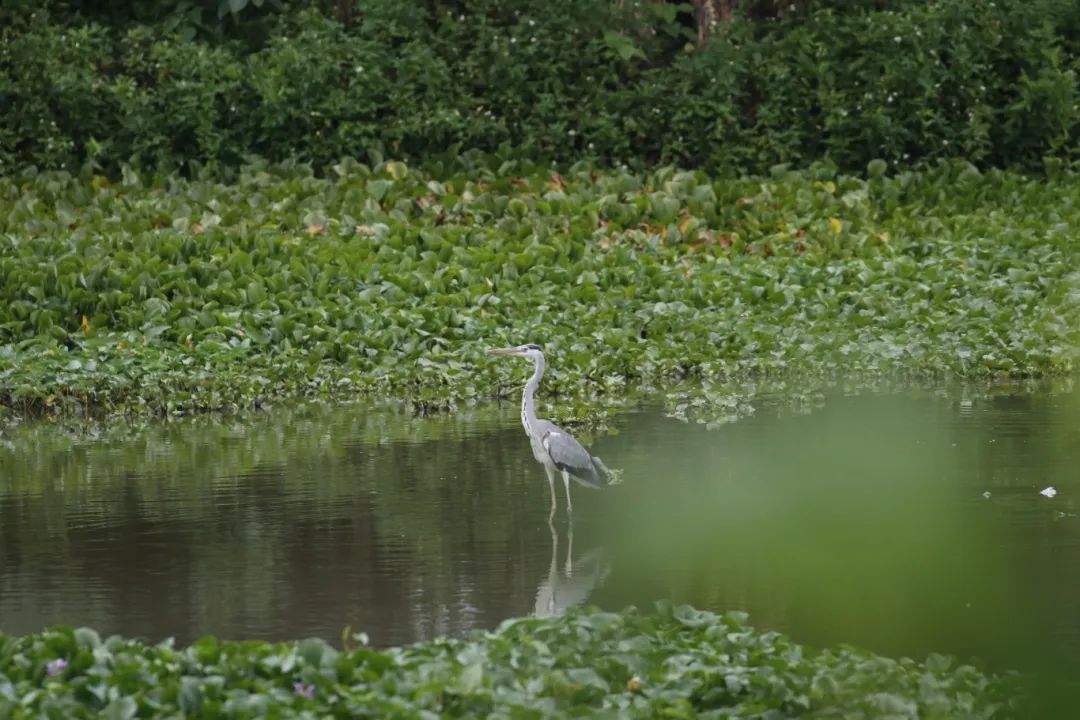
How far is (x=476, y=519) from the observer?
26.6ft

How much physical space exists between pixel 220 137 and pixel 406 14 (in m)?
2.21

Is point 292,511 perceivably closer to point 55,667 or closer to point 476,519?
point 476,519

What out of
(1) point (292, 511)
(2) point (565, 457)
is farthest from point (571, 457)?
(1) point (292, 511)

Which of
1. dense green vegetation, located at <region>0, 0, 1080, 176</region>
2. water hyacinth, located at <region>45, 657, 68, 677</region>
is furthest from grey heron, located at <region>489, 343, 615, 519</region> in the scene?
dense green vegetation, located at <region>0, 0, 1080, 176</region>

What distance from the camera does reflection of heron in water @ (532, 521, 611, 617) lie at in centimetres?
662

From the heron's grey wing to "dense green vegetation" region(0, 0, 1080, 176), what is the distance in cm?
910

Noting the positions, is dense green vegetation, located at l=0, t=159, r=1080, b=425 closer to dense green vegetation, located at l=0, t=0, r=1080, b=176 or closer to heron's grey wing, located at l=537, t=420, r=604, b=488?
dense green vegetation, located at l=0, t=0, r=1080, b=176

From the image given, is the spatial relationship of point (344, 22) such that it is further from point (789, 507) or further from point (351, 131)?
point (789, 507)

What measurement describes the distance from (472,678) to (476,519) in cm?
350

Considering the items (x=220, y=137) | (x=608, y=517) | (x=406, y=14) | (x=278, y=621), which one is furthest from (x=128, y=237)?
(x=278, y=621)

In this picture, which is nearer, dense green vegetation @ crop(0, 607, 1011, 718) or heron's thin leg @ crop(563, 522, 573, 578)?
dense green vegetation @ crop(0, 607, 1011, 718)

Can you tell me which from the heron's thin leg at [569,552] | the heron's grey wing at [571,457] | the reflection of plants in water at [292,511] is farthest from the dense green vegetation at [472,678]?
the heron's grey wing at [571,457]

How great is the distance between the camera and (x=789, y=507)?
119 inches

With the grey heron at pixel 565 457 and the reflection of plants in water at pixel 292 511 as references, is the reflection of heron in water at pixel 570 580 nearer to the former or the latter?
the reflection of plants in water at pixel 292 511
